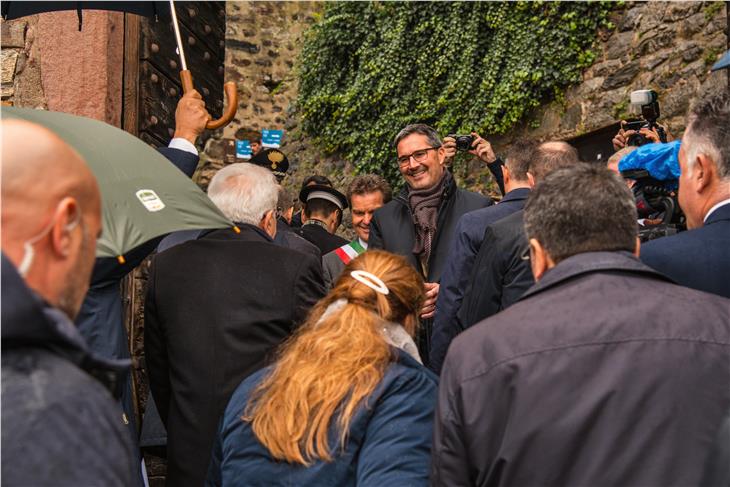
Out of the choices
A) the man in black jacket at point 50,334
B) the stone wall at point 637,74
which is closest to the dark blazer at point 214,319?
the man in black jacket at point 50,334

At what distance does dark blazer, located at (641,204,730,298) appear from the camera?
242 cm

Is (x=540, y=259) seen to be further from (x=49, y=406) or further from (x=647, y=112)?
(x=647, y=112)

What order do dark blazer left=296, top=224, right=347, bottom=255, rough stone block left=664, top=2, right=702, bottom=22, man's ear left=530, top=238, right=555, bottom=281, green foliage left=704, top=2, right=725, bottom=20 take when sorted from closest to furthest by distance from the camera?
man's ear left=530, top=238, right=555, bottom=281 < dark blazer left=296, top=224, right=347, bottom=255 < green foliage left=704, top=2, right=725, bottom=20 < rough stone block left=664, top=2, right=702, bottom=22

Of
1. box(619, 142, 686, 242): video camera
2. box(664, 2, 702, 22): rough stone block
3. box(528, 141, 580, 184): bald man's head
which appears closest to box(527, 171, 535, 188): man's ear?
box(528, 141, 580, 184): bald man's head

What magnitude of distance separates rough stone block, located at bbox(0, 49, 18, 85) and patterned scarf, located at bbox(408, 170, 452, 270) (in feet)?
7.70

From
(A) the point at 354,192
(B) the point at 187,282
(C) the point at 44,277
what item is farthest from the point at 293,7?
(C) the point at 44,277

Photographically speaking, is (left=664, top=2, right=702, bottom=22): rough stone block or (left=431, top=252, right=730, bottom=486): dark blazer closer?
(left=431, top=252, right=730, bottom=486): dark blazer

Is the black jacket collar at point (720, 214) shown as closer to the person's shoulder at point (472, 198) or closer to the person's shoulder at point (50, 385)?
the person's shoulder at point (50, 385)

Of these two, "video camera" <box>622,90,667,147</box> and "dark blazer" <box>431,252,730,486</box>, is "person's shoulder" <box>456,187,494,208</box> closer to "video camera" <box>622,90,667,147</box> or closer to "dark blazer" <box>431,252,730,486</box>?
"video camera" <box>622,90,667,147</box>

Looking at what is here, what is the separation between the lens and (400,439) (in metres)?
2.24

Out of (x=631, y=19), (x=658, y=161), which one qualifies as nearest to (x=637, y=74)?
(x=631, y=19)

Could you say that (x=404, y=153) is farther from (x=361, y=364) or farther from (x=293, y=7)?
Answer: (x=293, y=7)

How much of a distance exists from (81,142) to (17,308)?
1.66 m

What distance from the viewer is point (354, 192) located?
5.46 meters
